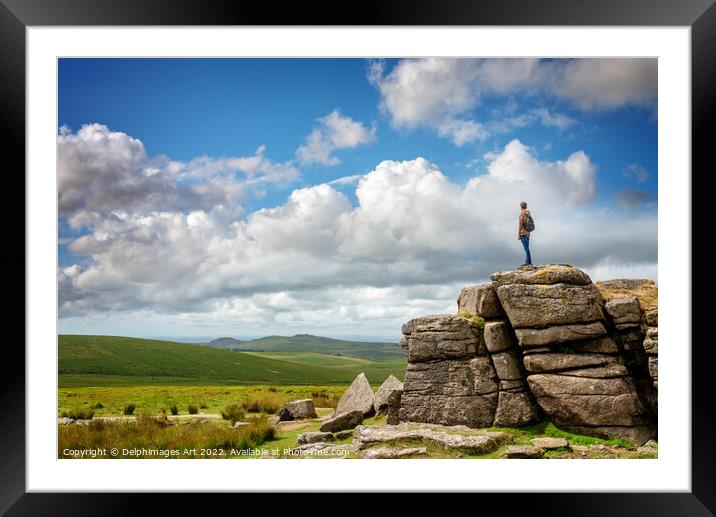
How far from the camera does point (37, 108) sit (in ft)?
Answer: 32.6

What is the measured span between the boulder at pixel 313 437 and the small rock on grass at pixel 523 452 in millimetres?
5288

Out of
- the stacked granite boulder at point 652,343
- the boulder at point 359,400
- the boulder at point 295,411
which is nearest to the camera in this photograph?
the stacked granite boulder at point 652,343

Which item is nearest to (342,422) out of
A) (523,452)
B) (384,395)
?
Result: (384,395)

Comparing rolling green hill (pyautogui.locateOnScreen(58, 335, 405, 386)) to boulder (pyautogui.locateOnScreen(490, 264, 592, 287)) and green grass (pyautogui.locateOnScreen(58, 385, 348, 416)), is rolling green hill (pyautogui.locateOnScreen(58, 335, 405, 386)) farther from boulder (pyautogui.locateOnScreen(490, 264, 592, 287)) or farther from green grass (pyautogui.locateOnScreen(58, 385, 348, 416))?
boulder (pyautogui.locateOnScreen(490, 264, 592, 287))

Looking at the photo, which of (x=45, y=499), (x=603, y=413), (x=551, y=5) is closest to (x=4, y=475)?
(x=45, y=499)

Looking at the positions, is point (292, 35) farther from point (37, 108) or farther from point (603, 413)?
point (603, 413)

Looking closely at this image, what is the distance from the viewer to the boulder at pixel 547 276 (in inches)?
614

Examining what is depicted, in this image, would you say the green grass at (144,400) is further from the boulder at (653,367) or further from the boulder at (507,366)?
the boulder at (653,367)

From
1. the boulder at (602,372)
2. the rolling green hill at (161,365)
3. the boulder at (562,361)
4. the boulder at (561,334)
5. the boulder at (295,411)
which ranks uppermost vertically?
the boulder at (561,334)

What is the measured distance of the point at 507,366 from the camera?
51.2ft

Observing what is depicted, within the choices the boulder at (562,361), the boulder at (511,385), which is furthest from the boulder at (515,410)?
the boulder at (562,361)

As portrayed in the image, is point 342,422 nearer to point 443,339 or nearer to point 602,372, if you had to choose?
point 443,339

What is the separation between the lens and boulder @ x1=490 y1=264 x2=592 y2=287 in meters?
15.6

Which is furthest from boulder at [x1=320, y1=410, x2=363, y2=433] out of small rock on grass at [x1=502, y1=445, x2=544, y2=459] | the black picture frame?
the black picture frame
